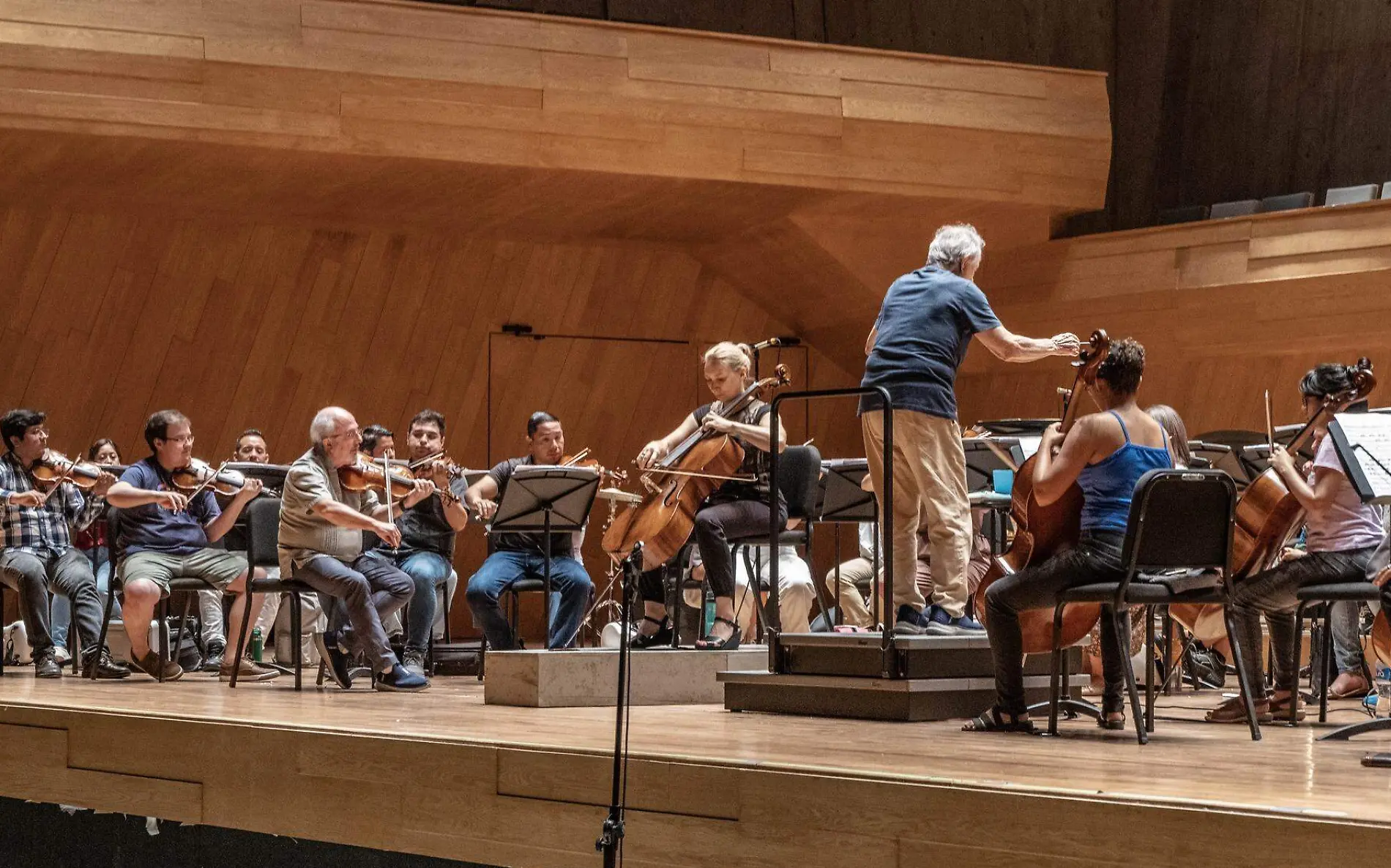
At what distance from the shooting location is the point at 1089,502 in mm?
4469

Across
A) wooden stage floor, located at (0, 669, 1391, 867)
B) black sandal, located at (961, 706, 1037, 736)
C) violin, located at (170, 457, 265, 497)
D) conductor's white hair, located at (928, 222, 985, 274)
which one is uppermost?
conductor's white hair, located at (928, 222, 985, 274)

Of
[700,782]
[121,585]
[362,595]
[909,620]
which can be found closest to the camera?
[700,782]

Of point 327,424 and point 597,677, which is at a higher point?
point 327,424

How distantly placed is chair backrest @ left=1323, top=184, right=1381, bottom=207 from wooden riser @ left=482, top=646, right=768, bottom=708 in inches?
224

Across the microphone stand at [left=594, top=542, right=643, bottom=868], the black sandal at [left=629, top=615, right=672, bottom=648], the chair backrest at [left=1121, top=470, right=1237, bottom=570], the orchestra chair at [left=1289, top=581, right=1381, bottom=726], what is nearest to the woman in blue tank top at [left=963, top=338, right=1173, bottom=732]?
the chair backrest at [left=1121, top=470, right=1237, bottom=570]

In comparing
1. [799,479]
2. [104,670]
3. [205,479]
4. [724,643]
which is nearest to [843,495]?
[799,479]

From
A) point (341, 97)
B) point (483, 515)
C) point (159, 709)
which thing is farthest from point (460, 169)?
point (159, 709)

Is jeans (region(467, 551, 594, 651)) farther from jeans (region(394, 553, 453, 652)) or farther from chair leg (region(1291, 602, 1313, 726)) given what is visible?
chair leg (region(1291, 602, 1313, 726))

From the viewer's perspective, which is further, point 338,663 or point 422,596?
point 422,596

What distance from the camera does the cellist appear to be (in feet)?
20.1

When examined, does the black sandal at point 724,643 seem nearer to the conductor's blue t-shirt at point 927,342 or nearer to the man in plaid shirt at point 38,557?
the conductor's blue t-shirt at point 927,342

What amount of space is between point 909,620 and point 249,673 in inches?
138

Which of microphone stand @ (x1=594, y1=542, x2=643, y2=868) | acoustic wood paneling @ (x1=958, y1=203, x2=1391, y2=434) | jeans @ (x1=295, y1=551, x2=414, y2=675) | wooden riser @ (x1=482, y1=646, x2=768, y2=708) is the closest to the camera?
microphone stand @ (x1=594, y1=542, x2=643, y2=868)

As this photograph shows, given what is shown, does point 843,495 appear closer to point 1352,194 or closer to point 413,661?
point 413,661
